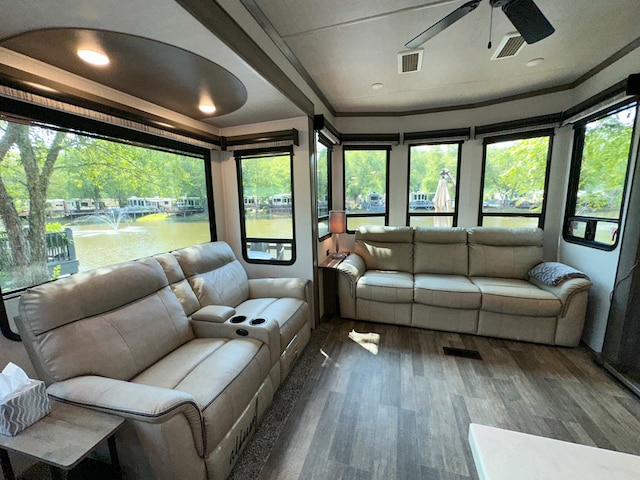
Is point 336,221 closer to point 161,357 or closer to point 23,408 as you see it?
point 161,357

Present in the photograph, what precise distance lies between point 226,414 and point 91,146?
6.71ft

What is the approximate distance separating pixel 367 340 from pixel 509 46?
9.86 ft

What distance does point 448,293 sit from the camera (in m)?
2.75

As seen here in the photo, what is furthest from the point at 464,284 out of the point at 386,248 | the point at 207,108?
the point at 207,108

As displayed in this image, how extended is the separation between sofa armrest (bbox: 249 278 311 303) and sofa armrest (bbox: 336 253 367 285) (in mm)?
526

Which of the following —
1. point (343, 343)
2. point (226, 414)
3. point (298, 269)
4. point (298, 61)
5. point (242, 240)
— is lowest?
point (343, 343)

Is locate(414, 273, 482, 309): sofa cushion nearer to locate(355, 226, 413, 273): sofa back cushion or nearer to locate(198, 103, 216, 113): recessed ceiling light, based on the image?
locate(355, 226, 413, 273): sofa back cushion

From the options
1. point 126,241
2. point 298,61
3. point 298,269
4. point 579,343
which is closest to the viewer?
point 126,241

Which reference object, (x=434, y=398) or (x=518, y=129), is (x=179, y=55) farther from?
(x=518, y=129)

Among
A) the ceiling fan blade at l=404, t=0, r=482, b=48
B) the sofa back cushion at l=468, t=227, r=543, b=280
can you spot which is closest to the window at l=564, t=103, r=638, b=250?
the sofa back cushion at l=468, t=227, r=543, b=280

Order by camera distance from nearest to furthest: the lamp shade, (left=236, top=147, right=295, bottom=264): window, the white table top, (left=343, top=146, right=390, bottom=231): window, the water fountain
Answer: the white table top < the water fountain < (left=236, top=147, right=295, bottom=264): window < the lamp shade < (left=343, top=146, right=390, bottom=231): window

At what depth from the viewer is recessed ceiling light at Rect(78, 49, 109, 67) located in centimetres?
138

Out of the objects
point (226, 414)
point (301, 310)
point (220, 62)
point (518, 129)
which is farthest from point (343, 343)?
point (518, 129)

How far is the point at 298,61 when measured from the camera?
90.4 inches
